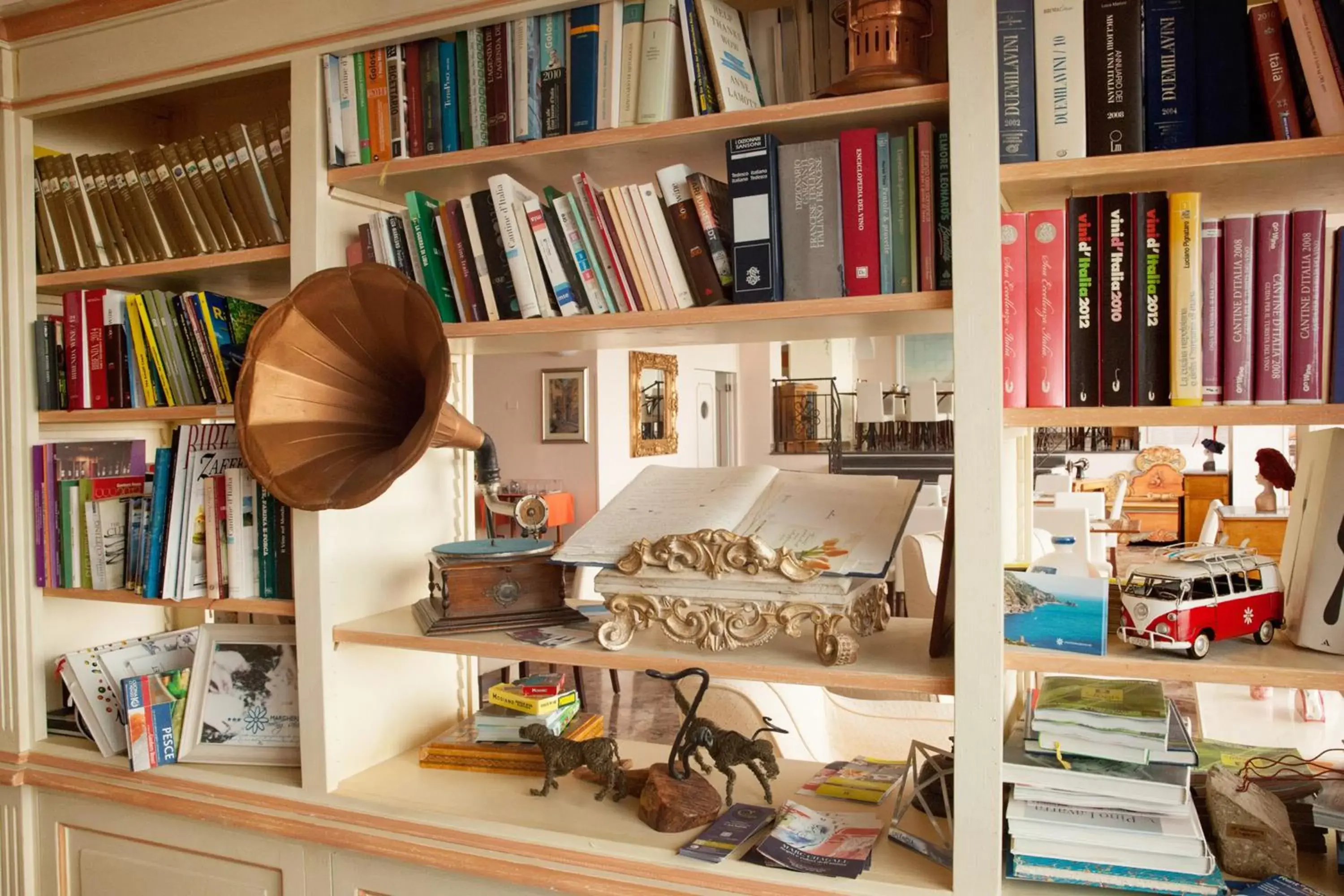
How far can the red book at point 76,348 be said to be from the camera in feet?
6.69

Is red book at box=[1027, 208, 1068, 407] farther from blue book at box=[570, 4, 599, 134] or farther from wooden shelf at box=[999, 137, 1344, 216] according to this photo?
blue book at box=[570, 4, 599, 134]

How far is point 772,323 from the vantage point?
1566 millimetres

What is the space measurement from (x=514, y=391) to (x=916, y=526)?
12.0ft

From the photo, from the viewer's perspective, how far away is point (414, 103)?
1.72 meters

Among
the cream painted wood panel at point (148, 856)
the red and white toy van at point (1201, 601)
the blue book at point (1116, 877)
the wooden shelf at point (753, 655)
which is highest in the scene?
the red and white toy van at point (1201, 601)

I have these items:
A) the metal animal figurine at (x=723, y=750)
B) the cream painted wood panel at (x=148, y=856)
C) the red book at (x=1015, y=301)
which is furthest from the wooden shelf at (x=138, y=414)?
the red book at (x=1015, y=301)

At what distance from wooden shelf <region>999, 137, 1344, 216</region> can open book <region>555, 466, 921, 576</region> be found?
477mm

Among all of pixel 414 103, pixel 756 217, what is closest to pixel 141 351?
pixel 414 103

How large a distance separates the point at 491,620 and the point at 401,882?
0.48 metres

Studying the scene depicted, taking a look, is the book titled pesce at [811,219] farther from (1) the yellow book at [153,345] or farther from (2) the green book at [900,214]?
(1) the yellow book at [153,345]

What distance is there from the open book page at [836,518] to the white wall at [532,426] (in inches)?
235

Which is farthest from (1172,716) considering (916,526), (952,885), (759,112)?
(916,526)

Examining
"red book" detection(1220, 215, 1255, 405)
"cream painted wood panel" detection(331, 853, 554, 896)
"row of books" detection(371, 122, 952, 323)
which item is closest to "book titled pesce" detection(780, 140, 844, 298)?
"row of books" detection(371, 122, 952, 323)

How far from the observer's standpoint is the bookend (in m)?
1.44
